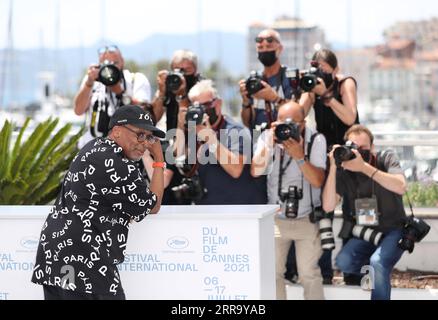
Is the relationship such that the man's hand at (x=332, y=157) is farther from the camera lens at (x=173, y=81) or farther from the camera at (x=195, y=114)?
the camera lens at (x=173, y=81)

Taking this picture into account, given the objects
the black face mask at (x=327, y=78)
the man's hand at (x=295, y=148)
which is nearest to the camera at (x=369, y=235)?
the man's hand at (x=295, y=148)

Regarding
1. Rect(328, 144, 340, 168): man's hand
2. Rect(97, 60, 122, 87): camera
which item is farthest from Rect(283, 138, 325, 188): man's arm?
Rect(97, 60, 122, 87): camera

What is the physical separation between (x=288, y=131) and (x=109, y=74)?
1761 millimetres

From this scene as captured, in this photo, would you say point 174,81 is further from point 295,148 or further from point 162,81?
point 295,148

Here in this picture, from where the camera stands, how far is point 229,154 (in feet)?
23.6

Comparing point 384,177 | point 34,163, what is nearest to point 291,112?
point 384,177

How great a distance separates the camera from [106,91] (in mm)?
8070

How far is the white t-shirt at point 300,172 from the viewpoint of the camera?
283 inches

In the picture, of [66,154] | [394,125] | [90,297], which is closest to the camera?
[90,297]

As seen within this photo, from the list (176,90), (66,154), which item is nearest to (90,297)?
(176,90)
